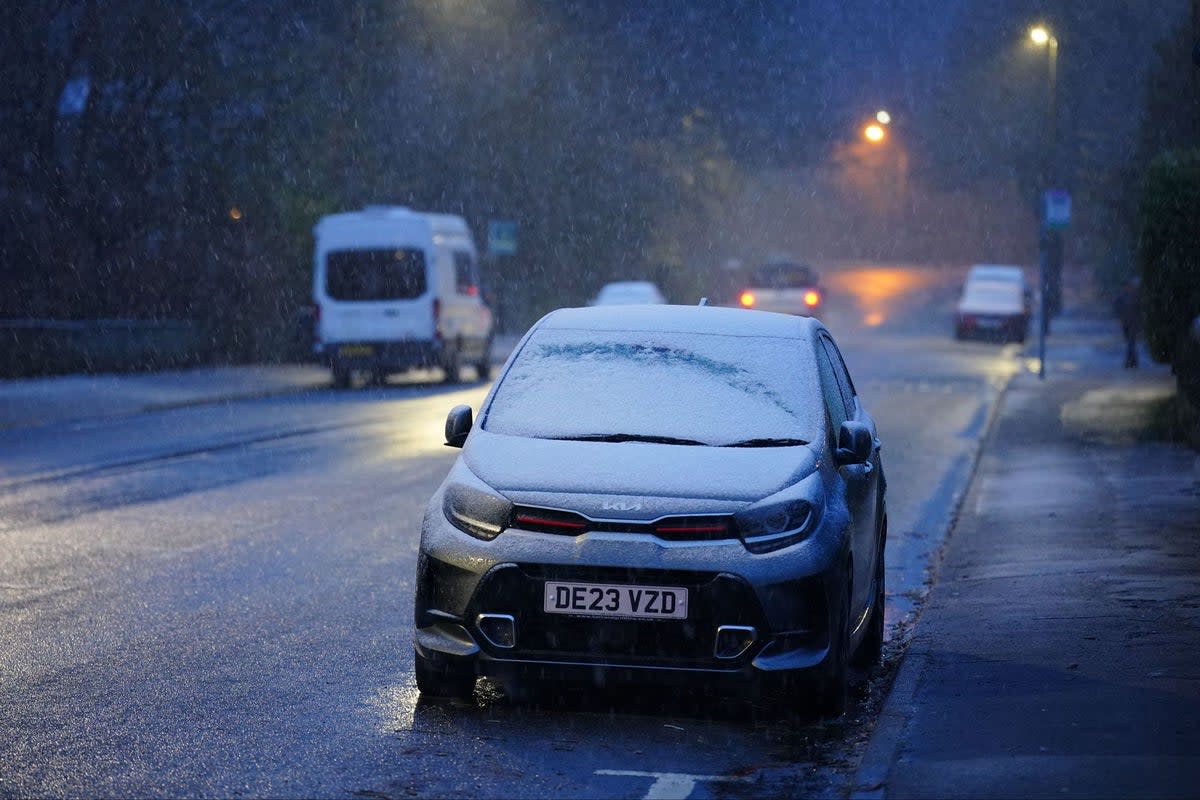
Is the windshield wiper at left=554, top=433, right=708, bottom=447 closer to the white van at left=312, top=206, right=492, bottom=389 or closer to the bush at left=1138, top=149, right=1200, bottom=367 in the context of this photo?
the bush at left=1138, top=149, right=1200, bottom=367

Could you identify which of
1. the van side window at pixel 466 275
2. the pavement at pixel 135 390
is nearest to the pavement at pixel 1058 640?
the pavement at pixel 135 390

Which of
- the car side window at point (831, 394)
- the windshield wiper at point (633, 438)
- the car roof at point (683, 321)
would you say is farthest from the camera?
the car roof at point (683, 321)

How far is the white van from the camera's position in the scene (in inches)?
1225

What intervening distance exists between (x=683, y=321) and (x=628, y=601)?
6.10 feet

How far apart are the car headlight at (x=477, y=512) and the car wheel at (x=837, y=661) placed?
4.03 ft

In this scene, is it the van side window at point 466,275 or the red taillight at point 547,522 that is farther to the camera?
the van side window at point 466,275

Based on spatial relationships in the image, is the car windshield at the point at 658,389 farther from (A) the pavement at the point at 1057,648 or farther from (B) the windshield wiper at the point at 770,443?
(A) the pavement at the point at 1057,648

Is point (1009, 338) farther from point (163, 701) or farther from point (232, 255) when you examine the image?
point (163, 701)

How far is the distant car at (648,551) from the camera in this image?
262 inches

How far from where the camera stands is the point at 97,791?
5.95 metres

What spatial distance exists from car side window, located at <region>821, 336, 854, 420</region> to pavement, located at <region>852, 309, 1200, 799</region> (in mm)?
1107

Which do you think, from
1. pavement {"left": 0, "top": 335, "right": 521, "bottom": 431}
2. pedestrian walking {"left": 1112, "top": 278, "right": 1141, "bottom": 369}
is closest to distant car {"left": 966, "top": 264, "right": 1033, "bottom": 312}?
pedestrian walking {"left": 1112, "top": 278, "right": 1141, "bottom": 369}

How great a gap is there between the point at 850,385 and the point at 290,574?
353cm

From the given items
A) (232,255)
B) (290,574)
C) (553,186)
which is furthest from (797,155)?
(290,574)
